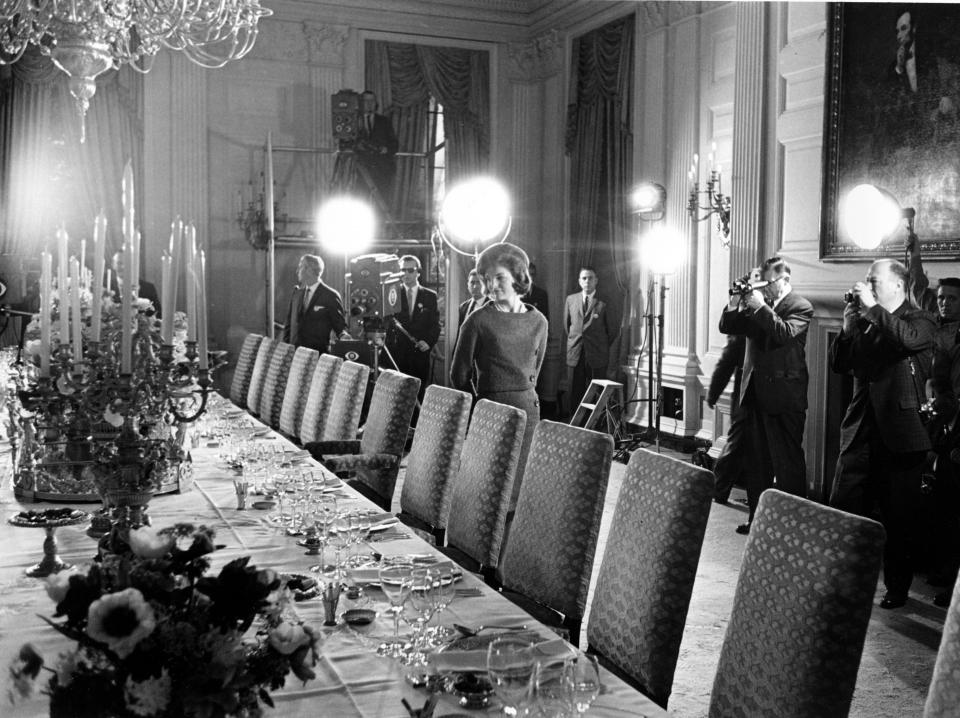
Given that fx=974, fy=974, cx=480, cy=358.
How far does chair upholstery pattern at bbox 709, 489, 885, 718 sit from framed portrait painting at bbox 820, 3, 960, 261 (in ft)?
12.1

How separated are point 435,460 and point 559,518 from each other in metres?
0.89

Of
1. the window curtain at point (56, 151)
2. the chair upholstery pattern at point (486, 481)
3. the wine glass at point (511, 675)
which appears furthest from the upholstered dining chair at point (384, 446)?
the window curtain at point (56, 151)

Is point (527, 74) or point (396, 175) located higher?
point (527, 74)

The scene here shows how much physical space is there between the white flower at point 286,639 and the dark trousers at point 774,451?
4.22 meters

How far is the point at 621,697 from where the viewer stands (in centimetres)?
162

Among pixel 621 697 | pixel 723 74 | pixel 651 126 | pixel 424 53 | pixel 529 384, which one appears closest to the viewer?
pixel 621 697

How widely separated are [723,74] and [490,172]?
3.39 metres

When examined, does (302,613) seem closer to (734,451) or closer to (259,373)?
(734,451)

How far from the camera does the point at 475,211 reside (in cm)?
766

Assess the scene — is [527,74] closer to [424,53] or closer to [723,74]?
[424,53]

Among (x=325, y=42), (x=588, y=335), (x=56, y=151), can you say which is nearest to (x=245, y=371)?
(x=588, y=335)

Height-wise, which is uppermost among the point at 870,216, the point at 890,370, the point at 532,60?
the point at 532,60

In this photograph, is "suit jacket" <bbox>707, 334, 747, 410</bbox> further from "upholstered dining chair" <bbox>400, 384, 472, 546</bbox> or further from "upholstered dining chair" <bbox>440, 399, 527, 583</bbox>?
"upholstered dining chair" <bbox>440, 399, 527, 583</bbox>

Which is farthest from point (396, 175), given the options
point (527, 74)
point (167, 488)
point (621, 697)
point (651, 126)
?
point (621, 697)
